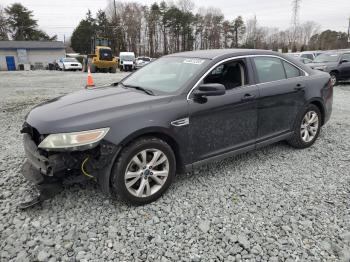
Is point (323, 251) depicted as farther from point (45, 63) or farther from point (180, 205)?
point (45, 63)

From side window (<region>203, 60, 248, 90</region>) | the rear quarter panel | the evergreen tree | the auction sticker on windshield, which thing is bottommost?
the rear quarter panel

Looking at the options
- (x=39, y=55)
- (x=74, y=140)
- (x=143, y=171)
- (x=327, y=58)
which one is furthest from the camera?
(x=39, y=55)

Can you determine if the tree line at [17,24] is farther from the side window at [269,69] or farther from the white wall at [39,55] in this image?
the side window at [269,69]

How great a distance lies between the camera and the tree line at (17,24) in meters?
58.3

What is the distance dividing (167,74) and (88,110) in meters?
1.28

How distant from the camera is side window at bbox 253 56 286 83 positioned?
12.8ft

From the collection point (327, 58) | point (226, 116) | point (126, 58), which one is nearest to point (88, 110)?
point (226, 116)

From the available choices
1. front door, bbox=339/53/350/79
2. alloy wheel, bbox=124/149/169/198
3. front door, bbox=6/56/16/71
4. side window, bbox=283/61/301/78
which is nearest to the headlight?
alloy wheel, bbox=124/149/169/198

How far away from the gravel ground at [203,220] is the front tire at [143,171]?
157mm

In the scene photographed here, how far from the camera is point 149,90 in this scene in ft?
11.5

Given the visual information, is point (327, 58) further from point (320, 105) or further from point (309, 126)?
point (309, 126)

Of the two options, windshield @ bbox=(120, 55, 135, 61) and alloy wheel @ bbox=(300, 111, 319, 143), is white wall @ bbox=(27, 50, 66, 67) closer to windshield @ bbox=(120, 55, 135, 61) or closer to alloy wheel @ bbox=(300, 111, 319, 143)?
windshield @ bbox=(120, 55, 135, 61)

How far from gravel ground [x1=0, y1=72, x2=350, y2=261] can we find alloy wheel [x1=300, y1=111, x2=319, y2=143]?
2.08 ft

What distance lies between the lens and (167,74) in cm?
377
